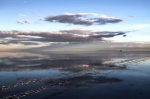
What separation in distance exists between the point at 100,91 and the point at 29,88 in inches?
2155

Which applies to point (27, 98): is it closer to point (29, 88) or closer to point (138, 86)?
point (29, 88)

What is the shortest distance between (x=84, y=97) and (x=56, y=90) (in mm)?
29408

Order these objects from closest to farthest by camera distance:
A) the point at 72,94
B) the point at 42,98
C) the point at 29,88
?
the point at 42,98 < the point at 72,94 < the point at 29,88

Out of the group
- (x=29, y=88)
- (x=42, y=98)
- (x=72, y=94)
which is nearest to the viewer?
(x=42, y=98)

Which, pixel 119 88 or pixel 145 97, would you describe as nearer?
pixel 145 97

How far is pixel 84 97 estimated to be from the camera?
16888cm

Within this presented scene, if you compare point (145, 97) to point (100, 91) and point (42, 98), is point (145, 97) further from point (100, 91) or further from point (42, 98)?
point (42, 98)

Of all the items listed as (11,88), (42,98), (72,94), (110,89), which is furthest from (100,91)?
(11,88)

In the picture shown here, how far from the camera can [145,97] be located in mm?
166500

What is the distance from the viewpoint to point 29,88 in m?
193

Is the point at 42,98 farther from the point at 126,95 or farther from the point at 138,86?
the point at 138,86

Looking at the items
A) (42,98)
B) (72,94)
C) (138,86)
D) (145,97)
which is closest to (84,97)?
(72,94)

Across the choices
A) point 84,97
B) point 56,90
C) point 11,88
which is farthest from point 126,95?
point 11,88

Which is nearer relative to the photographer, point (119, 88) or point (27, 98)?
point (27, 98)
